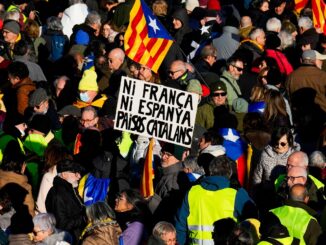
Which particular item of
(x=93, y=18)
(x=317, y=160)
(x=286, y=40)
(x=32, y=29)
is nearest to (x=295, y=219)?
(x=317, y=160)

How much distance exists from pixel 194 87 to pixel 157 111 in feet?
7.06

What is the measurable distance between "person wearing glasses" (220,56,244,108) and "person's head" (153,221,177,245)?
5.32 metres

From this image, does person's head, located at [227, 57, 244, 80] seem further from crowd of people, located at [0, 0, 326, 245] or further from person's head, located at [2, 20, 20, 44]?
person's head, located at [2, 20, 20, 44]

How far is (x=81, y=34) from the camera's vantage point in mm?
22938

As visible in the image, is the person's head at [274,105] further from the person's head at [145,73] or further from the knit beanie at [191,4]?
the knit beanie at [191,4]

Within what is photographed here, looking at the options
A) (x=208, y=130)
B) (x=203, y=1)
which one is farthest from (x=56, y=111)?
(x=203, y=1)

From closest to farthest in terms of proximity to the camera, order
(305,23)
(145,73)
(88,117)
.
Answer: (88,117) → (145,73) → (305,23)

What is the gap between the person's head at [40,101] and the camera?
63.5ft

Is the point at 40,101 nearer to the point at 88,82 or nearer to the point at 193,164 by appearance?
the point at 88,82

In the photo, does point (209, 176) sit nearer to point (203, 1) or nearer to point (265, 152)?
point (265, 152)

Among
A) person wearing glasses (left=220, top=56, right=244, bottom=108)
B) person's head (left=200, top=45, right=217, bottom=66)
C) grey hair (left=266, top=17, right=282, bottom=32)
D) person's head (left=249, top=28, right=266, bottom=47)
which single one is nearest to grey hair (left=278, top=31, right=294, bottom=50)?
grey hair (left=266, top=17, right=282, bottom=32)

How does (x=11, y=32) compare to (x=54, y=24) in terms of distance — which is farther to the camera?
(x=54, y=24)

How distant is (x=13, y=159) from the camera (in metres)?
17.4

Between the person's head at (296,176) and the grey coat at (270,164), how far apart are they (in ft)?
3.50
